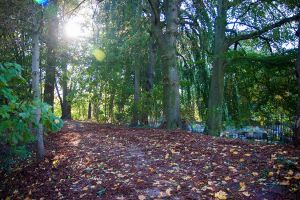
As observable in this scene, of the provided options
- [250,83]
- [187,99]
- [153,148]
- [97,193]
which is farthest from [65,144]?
[250,83]

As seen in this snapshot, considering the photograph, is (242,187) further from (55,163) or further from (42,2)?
(42,2)

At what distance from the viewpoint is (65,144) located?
7316mm

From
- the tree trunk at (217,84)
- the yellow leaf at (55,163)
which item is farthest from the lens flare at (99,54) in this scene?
the yellow leaf at (55,163)

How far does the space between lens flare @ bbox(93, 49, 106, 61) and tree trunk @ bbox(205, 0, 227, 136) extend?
432 centimetres

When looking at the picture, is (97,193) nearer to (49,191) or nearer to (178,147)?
(49,191)

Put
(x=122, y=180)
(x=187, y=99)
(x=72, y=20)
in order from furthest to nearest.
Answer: (x=187, y=99) < (x=72, y=20) < (x=122, y=180)

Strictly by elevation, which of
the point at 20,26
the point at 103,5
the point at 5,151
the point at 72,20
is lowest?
the point at 5,151

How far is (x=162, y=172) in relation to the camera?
4.45 metres

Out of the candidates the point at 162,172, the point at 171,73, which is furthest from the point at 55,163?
the point at 171,73

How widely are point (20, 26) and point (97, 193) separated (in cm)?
389

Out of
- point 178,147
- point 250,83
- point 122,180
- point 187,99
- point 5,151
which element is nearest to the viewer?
point 122,180

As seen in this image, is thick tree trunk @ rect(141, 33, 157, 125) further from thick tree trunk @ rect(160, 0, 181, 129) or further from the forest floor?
the forest floor

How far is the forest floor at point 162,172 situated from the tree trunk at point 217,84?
349cm

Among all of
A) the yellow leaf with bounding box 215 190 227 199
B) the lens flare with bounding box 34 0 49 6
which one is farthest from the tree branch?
the yellow leaf with bounding box 215 190 227 199
